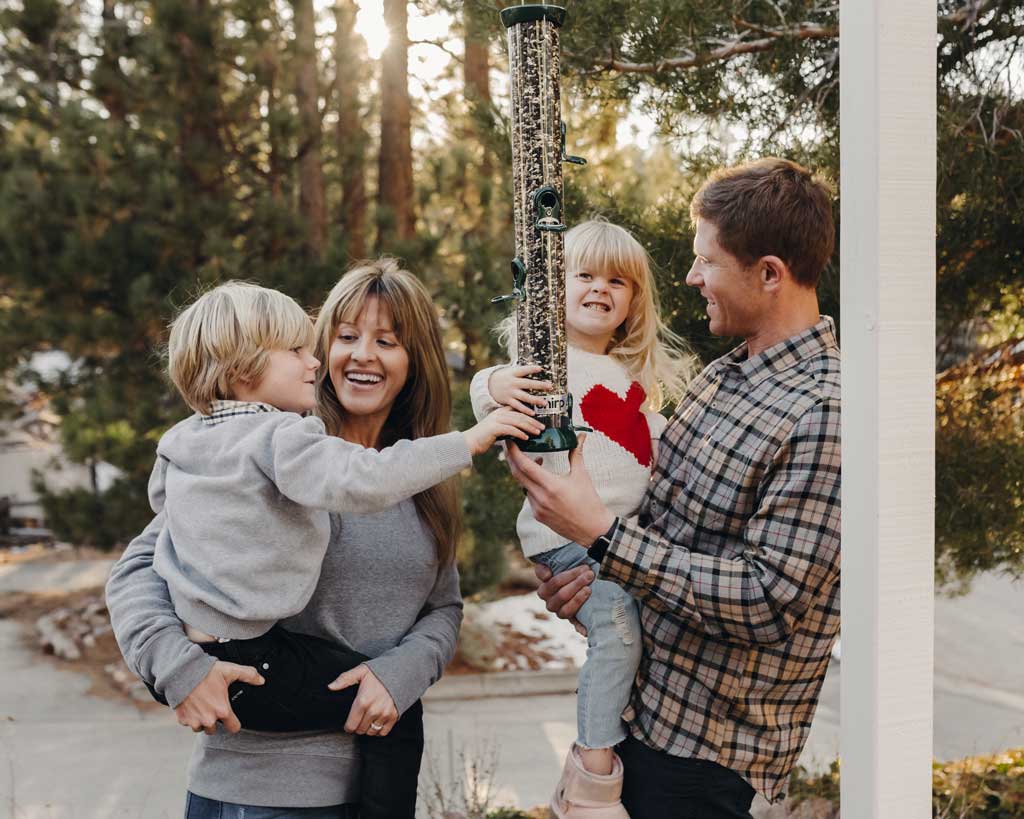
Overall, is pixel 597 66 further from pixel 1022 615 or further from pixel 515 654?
pixel 1022 615

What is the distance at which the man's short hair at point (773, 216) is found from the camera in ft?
5.34

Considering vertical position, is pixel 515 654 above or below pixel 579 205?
below

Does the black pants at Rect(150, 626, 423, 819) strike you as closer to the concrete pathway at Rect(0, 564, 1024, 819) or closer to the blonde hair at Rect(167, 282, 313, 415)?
the blonde hair at Rect(167, 282, 313, 415)

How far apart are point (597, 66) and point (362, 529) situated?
71.9 inches

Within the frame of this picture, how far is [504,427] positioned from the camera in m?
1.51

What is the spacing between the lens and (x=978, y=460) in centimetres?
335

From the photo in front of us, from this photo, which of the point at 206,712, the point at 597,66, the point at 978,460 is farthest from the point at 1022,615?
the point at 206,712

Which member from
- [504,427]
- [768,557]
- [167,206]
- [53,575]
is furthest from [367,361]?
[53,575]

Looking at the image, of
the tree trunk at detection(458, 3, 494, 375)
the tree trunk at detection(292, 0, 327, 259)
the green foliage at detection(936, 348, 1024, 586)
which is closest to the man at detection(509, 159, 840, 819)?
the green foliage at detection(936, 348, 1024, 586)

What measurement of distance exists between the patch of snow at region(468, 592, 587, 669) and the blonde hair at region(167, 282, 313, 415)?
6.08 meters

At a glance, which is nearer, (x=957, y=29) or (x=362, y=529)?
(x=362, y=529)

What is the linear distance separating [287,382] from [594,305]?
719mm

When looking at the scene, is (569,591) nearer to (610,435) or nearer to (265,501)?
(610,435)

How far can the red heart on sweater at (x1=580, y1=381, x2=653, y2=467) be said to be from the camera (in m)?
2.07
